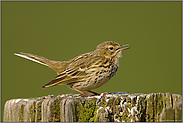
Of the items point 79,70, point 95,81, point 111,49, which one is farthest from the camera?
point 111,49

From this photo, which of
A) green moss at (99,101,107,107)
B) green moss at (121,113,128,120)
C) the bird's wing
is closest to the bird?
the bird's wing

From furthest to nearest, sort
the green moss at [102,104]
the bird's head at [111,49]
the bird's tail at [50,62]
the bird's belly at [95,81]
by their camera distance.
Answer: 1. the bird's tail at [50,62]
2. the bird's head at [111,49]
3. the bird's belly at [95,81]
4. the green moss at [102,104]

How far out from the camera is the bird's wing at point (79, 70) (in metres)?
6.34

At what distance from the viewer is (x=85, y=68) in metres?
6.48

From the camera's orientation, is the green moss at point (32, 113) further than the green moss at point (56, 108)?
Yes

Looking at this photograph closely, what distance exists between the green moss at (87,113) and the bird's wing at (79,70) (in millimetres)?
2048

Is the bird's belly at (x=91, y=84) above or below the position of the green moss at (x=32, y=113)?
above

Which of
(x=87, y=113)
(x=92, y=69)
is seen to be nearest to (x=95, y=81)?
(x=92, y=69)

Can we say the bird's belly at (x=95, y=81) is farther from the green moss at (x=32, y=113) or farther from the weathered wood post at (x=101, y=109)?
the green moss at (x=32, y=113)

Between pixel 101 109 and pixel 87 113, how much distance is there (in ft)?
0.85

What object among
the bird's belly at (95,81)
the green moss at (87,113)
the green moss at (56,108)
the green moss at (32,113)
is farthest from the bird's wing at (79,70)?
the green moss at (87,113)

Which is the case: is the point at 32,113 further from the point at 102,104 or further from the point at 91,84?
the point at 91,84

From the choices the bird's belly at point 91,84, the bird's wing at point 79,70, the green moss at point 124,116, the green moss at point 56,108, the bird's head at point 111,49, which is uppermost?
the bird's head at point 111,49

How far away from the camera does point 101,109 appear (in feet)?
13.7
